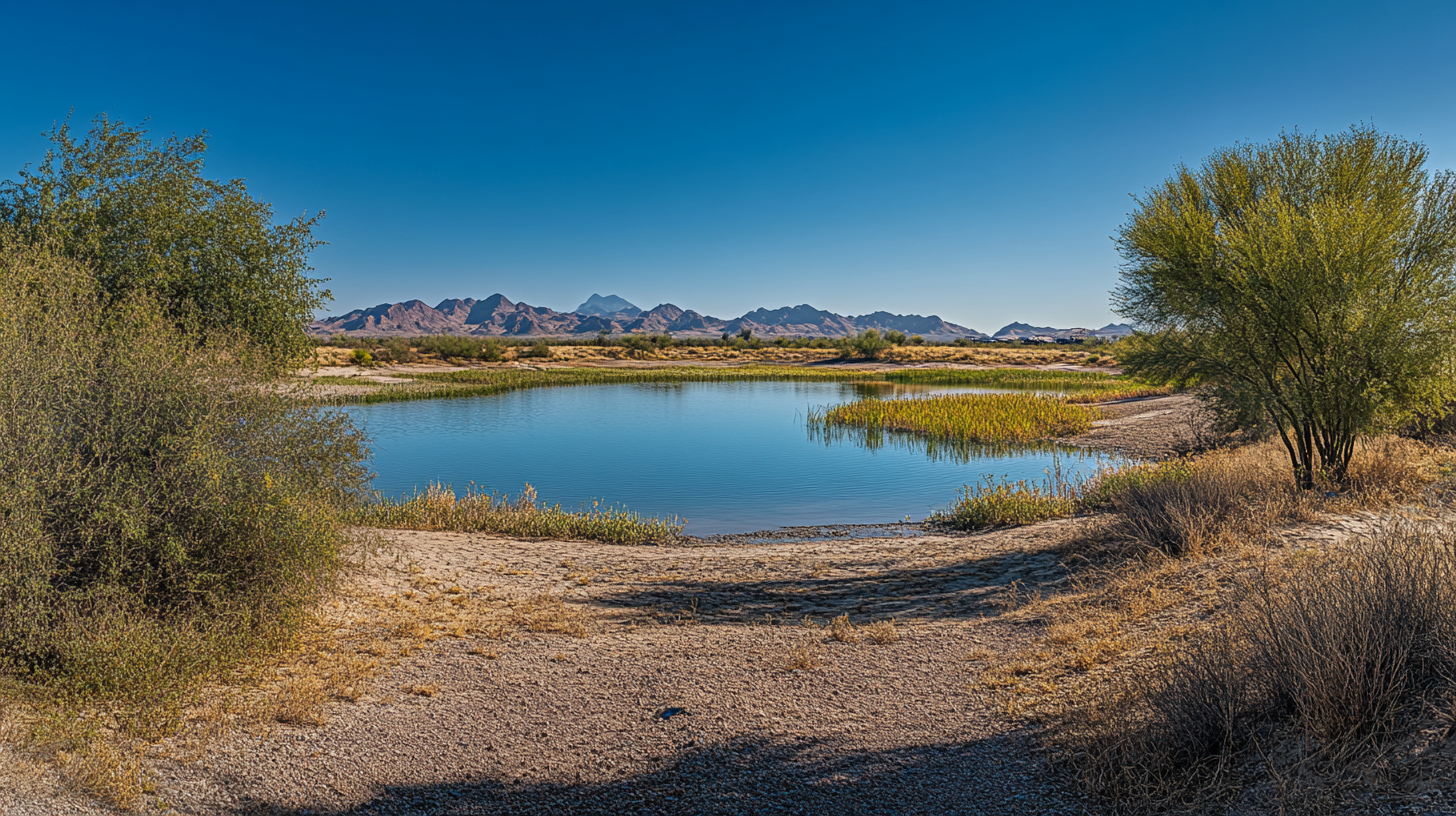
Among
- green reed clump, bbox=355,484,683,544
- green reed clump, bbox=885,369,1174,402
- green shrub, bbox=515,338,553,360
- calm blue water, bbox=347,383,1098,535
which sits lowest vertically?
calm blue water, bbox=347,383,1098,535

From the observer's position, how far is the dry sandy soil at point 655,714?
450 centimetres

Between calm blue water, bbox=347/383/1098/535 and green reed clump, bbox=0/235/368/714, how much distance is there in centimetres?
653

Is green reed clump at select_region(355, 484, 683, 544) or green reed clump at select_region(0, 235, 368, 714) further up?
green reed clump at select_region(0, 235, 368, 714)

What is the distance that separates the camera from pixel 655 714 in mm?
5652

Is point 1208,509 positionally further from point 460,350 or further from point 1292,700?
point 460,350

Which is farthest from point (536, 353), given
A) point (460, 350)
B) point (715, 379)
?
point (715, 379)

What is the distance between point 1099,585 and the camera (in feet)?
27.4

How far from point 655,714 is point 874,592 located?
433cm

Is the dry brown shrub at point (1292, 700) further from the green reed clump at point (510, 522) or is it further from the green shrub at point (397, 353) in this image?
the green shrub at point (397, 353)

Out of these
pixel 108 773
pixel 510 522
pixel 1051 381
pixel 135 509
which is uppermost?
pixel 135 509

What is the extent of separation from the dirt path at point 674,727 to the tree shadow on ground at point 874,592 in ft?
0.17

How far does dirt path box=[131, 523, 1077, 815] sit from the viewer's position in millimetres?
4508

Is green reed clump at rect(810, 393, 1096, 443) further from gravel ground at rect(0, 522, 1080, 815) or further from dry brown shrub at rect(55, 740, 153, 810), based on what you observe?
dry brown shrub at rect(55, 740, 153, 810)

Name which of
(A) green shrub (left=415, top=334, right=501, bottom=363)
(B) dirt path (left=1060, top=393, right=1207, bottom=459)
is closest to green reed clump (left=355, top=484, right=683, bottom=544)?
(B) dirt path (left=1060, top=393, right=1207, bottom=459)
